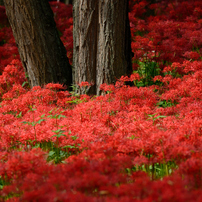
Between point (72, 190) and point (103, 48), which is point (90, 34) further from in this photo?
point (72, 190)

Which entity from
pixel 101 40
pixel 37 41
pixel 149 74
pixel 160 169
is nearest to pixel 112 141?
pixel 160 169

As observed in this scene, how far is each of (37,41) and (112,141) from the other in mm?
2591

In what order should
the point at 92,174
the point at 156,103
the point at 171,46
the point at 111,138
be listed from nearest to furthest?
the point at 92,174 → the point at 111,138 → the point at 156,103 → the point at 171,46

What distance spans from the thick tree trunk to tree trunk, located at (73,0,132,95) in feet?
1.37

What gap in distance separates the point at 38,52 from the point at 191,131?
2.87 metres

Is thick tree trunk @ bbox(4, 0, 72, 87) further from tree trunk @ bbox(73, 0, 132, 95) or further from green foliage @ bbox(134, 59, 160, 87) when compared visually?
green foliage @ bbox(134, 59, 160, 87)

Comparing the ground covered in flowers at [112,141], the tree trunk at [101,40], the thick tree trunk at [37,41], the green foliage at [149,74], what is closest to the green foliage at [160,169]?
the ground covered in flowers at [112,141]

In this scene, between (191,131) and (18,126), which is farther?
(18,126)

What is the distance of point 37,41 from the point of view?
13.1ft

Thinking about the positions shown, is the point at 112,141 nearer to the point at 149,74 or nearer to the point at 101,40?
the point at 101,40

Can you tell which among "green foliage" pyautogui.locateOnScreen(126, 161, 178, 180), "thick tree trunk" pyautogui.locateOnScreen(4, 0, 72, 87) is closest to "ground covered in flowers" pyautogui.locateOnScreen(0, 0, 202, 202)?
"green foliage" pyautogui.locateOnScreen(126, 161, 178, 180)

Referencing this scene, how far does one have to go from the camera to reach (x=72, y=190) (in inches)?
60.2

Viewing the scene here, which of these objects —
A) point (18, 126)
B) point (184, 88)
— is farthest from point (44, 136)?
point (184, 88)

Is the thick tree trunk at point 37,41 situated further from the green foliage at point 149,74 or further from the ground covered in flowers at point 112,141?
the green foliage at point 149,74
